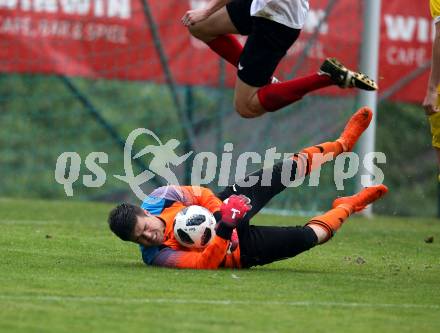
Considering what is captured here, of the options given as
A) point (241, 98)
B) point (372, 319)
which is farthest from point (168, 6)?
point (372, 319)

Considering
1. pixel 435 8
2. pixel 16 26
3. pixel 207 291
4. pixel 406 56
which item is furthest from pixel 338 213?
pixel 406 56

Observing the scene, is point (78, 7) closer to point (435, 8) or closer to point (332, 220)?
point (435, 8)

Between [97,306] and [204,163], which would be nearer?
[97,306]

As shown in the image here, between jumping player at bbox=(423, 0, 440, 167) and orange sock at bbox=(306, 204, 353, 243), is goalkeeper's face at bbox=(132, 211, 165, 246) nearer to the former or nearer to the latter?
orange sock at bbox=(306, 204, 353, 243)

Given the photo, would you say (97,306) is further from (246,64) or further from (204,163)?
(204,163)

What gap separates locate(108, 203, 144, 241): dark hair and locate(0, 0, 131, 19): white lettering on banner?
584 cm

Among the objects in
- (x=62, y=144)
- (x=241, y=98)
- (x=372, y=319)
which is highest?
(x=241, y=98)

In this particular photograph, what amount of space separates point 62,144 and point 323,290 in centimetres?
894

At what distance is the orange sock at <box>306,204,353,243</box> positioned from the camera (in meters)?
7.42

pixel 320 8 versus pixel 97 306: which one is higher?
pixel 320 8

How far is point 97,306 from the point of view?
18.5ft

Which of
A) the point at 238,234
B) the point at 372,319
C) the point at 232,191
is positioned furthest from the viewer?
the point at 232,191

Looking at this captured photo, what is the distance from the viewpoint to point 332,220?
24.5 ft

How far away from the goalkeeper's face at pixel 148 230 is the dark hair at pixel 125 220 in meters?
0.03
